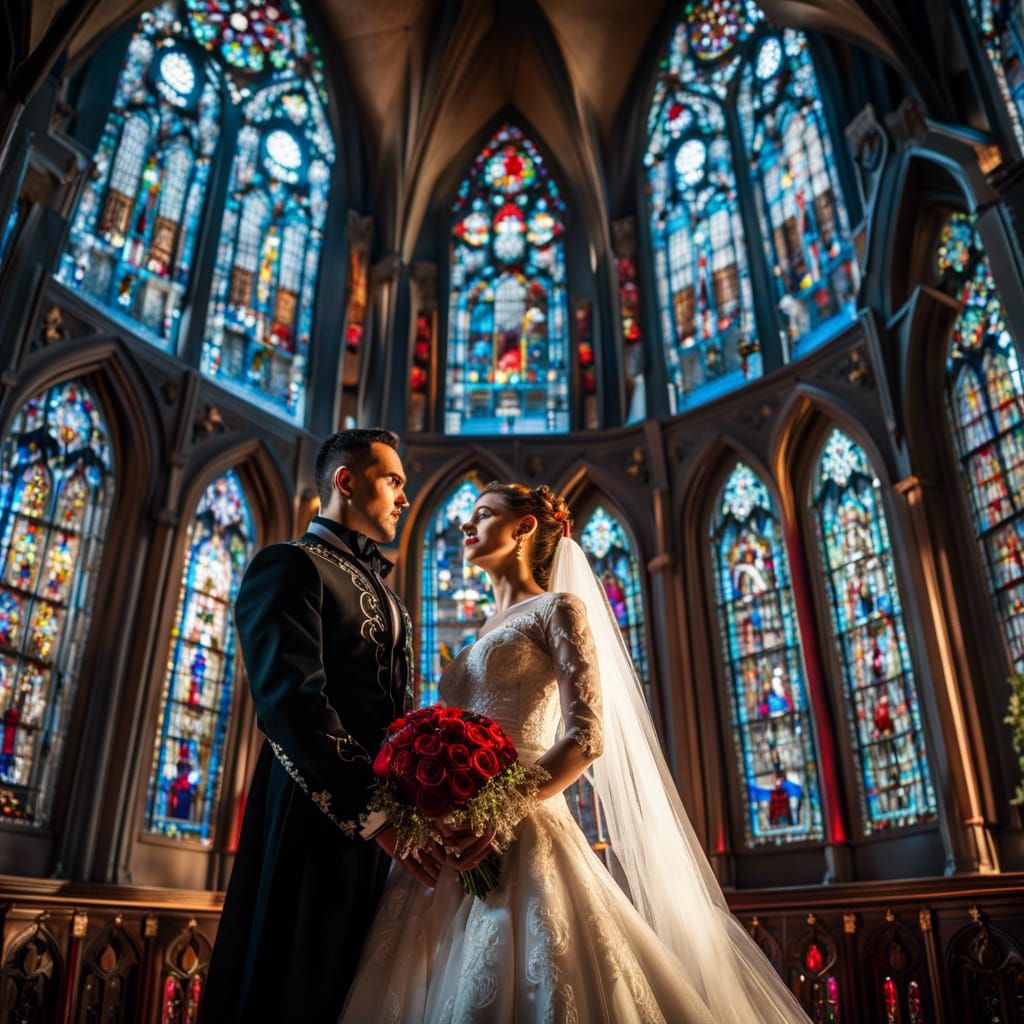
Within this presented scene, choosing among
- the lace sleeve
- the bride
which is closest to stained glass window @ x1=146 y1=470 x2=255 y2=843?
the bride

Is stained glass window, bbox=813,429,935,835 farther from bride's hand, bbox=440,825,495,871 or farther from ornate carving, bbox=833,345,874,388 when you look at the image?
bride's hand, bbox=440,825,495,871

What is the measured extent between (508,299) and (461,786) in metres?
11.8

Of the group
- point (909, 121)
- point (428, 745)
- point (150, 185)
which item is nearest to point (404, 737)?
point (428, 745)

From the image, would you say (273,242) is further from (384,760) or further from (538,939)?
(538,939)

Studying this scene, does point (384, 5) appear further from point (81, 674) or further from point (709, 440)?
point (81, 674)

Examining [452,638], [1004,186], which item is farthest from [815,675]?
[1004,186]

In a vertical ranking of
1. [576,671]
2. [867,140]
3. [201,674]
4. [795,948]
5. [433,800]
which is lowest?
[795,948]

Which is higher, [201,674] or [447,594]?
[447,594]

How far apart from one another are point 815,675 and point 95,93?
9510 millimetres

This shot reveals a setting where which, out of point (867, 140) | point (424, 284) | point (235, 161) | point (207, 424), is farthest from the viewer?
point (424, 284)

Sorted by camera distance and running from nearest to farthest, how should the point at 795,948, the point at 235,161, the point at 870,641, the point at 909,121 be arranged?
1. the point at 795,948
2. the point at 870,641
3. the point at 909,121
4. the point at 235,161

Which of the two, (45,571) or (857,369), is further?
(857,369)

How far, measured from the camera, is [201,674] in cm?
999

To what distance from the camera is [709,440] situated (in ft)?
36.6
